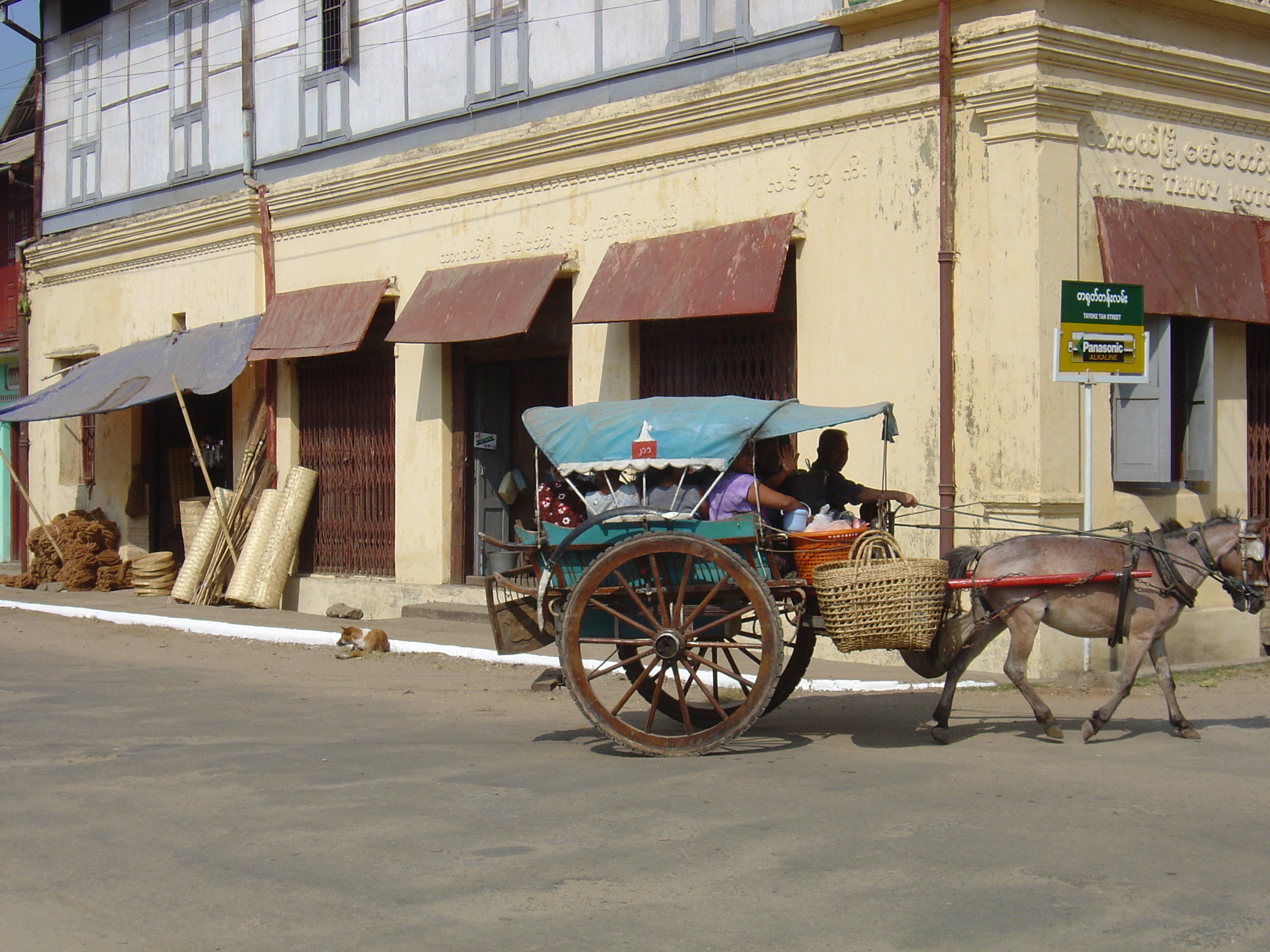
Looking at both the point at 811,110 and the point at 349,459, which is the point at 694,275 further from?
the point at 349,459

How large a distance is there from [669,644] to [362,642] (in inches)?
240

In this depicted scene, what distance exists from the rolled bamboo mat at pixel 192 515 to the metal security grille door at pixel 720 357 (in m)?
7.27

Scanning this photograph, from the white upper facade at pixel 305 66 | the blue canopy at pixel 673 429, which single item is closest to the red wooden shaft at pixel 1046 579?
the blue canopy at pixel 673 429

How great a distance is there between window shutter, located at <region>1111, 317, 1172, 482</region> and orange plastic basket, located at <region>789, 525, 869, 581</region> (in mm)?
4717

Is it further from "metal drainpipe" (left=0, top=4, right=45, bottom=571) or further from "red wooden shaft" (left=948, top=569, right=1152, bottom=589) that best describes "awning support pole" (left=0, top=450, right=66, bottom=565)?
"red wooden shaft" (left=948, top=569, right=1152, bottom=589)

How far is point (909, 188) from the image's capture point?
1109 centimetres

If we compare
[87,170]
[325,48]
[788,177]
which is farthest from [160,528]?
[788,177]

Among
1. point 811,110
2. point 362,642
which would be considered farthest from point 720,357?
point 362,642

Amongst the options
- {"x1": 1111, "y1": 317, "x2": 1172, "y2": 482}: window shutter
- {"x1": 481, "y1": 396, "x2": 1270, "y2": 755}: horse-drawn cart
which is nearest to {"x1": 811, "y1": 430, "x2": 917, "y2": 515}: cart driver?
{"x1": 481, "y1": 396, "x2": 1270, "y2": 755}: horse-drawn cart

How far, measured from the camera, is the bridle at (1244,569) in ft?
24.0

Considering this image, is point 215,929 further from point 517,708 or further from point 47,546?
point 47,546

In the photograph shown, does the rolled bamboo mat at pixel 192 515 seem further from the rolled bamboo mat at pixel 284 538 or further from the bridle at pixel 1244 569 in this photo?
the bridle at pixel 1244 569

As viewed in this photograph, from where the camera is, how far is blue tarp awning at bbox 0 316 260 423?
56.1 ft

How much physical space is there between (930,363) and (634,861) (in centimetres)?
662
